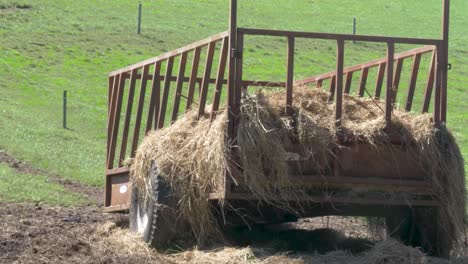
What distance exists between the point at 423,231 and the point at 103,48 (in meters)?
27.6

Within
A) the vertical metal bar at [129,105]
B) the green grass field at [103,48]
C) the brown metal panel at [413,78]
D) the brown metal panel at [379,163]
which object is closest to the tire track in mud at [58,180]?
the green grass field at [103,48]

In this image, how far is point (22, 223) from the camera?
11945 mm

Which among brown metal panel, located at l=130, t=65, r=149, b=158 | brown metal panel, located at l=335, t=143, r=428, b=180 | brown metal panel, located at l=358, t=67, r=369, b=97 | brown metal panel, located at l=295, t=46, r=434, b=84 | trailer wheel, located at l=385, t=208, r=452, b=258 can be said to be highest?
brown metal panel, located at l=295, t=46, r=434, b=84

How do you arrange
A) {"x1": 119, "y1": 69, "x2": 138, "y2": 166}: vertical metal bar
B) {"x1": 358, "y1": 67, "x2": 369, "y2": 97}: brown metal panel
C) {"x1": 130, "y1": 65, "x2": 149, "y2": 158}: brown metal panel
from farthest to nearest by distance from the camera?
1. {"x1": 119, "y1": 69, "x2": 138, "y2": 166}: vertical metal bar
2. {"x1": 130, "y1": 65, "x2": 149, "y2": 158}: brown metal panel
3. {"x1": 358, "y1": 67, "x2": 369, "y2": 97}: brown metal panel

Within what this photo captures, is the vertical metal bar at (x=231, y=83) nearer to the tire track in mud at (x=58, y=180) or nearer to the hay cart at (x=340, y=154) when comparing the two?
the hay cart at (x=340, y=154)

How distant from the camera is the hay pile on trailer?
9086 mm

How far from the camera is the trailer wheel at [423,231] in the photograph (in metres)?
9.88

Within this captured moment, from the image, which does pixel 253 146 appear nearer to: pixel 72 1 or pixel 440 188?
pixel 440 188

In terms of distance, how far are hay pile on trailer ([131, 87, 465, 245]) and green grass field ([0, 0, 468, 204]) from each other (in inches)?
300

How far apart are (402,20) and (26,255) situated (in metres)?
41.7

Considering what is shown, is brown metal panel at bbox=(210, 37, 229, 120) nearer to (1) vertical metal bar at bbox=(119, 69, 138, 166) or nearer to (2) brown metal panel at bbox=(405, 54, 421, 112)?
(2) brown metal panel at bbox=(405, 54, 421, 112)

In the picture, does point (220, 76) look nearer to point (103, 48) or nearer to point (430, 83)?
point (430, 83)

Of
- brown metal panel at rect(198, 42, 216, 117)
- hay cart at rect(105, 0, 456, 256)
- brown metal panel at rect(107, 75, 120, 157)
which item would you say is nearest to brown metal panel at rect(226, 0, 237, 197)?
hay cart at rect(105, 0, 456, 256)

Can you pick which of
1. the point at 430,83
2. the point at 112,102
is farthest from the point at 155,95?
the point at 430,83
